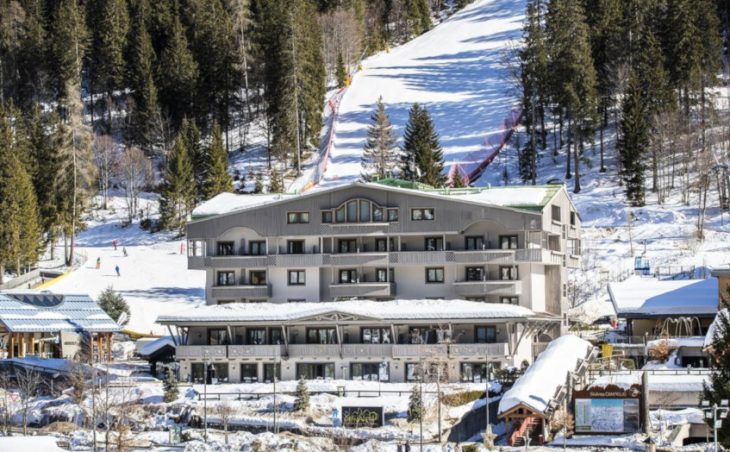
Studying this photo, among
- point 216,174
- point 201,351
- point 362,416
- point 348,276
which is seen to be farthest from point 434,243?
point 216,174

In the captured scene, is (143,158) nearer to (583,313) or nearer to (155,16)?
(155,16)

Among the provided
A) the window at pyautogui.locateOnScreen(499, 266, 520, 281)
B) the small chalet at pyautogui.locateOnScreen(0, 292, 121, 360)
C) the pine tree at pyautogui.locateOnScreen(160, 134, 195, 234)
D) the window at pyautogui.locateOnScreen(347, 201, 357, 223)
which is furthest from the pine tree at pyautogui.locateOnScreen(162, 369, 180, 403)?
the pine tree at pyautogui.locateOnScreen(160, 134, 195, 234)

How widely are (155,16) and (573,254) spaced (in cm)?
6857

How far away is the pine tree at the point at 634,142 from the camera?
9188 centimetres

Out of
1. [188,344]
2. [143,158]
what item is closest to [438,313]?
[188,344]

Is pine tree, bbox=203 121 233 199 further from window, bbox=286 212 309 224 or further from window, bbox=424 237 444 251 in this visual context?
window, bbox=424 237 444 251

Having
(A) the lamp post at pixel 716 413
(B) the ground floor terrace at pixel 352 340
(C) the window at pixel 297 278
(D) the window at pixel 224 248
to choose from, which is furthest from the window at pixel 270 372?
(A) the lamp post at pixel 716 413

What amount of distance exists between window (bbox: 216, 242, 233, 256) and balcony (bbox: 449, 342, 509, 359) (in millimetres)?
16851

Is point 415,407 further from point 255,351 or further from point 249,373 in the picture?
point 249,373

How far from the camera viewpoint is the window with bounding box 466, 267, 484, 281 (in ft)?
234

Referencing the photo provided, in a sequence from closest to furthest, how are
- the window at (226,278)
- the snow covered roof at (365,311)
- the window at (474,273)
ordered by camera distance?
the snow covered roof at (365,311) < the window at (474,273) < the window at (226,278)

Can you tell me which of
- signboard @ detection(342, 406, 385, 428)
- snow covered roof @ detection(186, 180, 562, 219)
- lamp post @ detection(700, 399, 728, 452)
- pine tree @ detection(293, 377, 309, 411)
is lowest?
signboard @ detection(342, 406, 385, 428)

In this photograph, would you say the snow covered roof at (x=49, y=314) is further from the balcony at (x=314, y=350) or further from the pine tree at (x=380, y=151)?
the pine tree at (x=380, y=151)

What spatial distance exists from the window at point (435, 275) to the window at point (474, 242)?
182 centimetres
